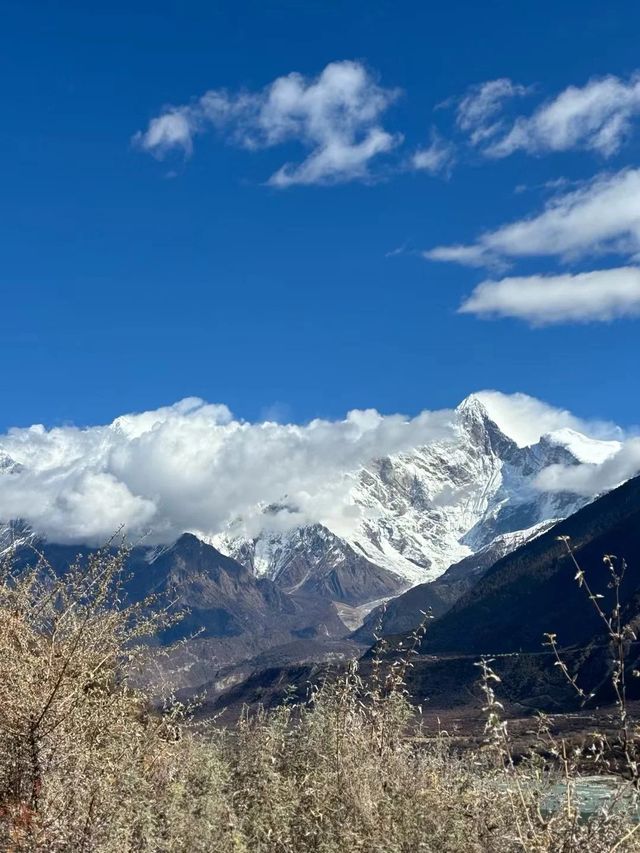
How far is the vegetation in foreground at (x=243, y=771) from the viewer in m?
6.77

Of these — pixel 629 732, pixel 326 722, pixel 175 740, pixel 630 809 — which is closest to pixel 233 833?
pixel 326 722

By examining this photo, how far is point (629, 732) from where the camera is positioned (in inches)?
219

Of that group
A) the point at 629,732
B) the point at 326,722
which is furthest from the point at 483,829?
the point at 326,722

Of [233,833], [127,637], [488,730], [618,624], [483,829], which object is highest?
[127,637]

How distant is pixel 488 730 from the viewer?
607cm

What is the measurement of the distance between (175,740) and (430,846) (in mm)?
8873

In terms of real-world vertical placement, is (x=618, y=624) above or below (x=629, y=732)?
above

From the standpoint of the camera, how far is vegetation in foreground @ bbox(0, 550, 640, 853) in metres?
6.77

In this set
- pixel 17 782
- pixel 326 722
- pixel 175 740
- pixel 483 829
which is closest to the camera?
pixel 483 829

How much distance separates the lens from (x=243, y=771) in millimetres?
11617

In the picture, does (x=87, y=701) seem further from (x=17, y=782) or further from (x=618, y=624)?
(x=618, y=624)

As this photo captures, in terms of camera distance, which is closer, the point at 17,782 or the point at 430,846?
the point at 430,846

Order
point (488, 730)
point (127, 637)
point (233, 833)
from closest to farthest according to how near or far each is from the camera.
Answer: point (488, 730) < point (233, 833) < point (127, 637)

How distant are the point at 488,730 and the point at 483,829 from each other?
73.4 inches
